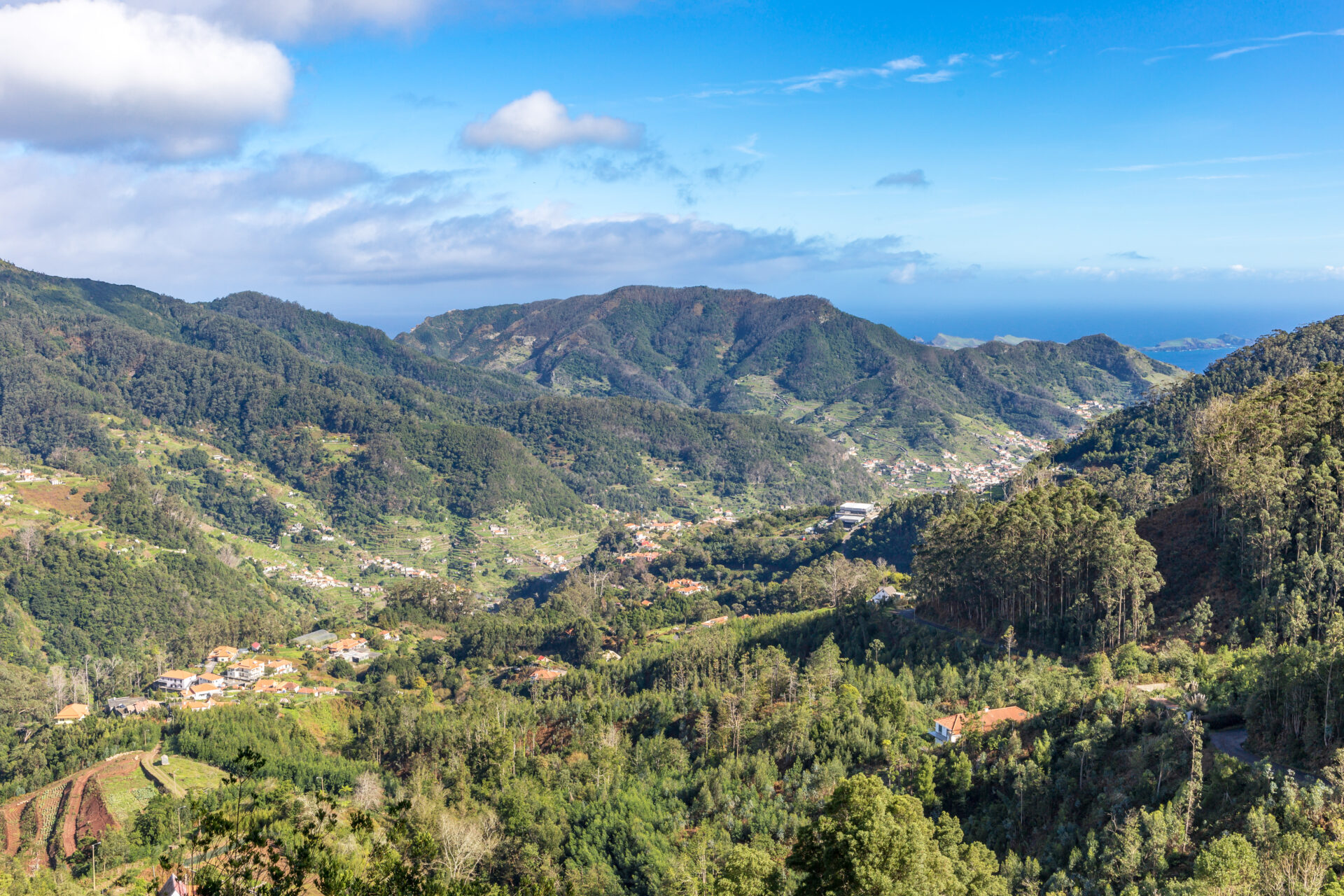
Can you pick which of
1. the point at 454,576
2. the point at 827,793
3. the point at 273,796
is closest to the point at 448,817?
the point at 273,796

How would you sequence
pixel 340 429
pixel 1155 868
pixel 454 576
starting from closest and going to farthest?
1. pixel 1155 868
2. pixel 454 576
3. pixel 340 429

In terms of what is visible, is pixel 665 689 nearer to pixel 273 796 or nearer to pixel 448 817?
pixel 448 817

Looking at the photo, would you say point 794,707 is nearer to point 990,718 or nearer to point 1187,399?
point 990,718

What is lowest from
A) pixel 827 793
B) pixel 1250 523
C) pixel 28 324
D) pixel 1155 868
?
pixel 827 793

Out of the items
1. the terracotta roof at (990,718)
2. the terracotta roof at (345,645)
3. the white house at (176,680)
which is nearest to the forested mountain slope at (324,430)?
the terracotta roof at (345,645)

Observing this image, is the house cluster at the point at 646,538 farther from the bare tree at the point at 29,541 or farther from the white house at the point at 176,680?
the bare tree at the point at 29,541

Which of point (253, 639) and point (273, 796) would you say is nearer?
point (273, 796)
